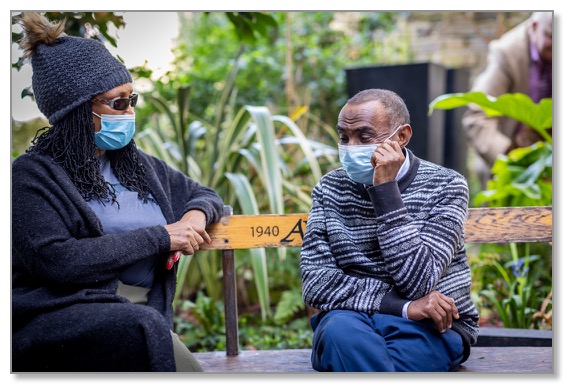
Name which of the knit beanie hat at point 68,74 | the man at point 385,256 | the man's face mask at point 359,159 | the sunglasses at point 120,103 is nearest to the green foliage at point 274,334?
the man at point 385,256

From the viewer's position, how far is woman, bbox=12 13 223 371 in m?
2.59

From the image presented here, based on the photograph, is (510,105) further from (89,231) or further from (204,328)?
(89,231)

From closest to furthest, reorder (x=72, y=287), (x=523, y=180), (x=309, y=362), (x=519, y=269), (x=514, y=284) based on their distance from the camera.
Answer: (x=72, y=287), (x=309, y=362), (x=514, y=284), (x=519, y=269), (x=523, y=180)

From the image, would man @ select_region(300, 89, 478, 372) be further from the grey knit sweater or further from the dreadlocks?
the dreadlocks

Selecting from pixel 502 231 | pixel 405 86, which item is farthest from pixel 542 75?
pixel 502 231

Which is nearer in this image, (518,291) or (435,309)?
(435,309)

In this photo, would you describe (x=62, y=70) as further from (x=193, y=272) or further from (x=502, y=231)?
(x=193, y=272)

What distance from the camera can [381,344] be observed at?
2.56 meters

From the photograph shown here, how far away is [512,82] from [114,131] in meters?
3.17

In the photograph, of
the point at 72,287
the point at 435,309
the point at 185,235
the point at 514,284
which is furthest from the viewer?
the point at 514,284

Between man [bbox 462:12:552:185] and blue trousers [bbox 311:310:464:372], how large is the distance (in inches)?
98.4

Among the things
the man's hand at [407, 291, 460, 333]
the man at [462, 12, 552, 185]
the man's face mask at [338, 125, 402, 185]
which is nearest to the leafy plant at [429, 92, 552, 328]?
the man at [462, 12, 552, 185]

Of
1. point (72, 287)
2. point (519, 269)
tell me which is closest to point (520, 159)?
point (519, 269)

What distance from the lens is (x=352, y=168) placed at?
271 cm
